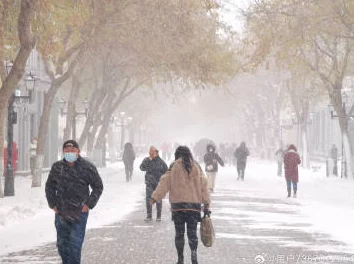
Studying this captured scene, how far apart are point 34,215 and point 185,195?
9.47m

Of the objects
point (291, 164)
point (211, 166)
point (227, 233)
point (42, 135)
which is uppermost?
point (42, 135)

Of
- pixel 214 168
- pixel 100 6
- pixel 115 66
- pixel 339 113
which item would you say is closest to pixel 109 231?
pixel 100 6

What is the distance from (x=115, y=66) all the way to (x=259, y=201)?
1703 centimetres

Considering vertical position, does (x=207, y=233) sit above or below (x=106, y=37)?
below

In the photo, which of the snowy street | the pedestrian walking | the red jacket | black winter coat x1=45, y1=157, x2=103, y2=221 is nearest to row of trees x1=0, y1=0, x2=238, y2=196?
the snowy street

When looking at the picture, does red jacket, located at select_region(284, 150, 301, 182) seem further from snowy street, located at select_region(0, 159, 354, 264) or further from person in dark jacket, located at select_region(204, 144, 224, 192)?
person in dark jacket, located at select_region(204, 144, 224, 192)

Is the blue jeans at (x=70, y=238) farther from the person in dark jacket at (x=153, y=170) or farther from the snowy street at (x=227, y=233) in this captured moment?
the person in dark jacket at (x=153, y=170)

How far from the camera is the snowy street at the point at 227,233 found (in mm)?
12953

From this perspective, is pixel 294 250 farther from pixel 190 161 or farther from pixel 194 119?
pixel 194 119

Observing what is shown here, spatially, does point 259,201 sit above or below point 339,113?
below

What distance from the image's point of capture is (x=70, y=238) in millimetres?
10195

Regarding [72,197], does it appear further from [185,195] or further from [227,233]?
[227,233]

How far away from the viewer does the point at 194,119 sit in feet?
490

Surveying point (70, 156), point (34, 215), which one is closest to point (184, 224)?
point (70, 156)
